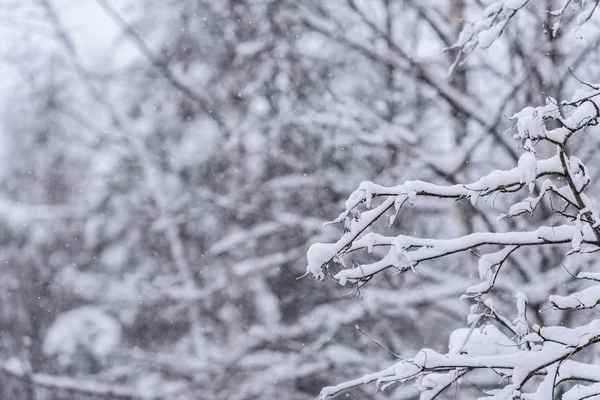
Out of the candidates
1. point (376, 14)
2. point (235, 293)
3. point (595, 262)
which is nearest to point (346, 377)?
point (235, 293)

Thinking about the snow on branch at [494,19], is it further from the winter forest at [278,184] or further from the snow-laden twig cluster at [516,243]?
the snow-laden twig cluster at [516,243]

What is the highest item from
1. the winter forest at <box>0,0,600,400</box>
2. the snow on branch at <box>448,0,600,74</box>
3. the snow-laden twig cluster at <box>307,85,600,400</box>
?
the winter forest at <box>0,0,600,400</box>

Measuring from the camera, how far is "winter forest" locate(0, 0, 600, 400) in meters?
5.54

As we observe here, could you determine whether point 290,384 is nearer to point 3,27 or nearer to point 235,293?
point 235,293

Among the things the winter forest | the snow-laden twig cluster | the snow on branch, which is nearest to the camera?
the snow-laden twig cluster

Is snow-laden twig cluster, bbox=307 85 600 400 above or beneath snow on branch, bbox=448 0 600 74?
beneath

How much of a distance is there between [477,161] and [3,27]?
19.1 ft

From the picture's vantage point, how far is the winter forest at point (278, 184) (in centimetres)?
554

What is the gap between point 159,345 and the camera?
8.76 m

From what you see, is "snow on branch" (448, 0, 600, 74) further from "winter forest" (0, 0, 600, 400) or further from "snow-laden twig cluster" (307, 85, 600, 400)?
"snow-laden twig cluster" (307, 85, 600, 400)

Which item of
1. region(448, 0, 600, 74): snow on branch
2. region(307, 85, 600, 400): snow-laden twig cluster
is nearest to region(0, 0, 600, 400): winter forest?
region(448, 0, 600, 74): snow on branch

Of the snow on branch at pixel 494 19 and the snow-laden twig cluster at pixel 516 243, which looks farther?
the snow on branch at pixel 494 19

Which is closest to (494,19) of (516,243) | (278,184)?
(516,243)

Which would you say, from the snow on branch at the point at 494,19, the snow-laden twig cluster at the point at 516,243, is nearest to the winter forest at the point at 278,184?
the snow on branch at the point at 494,19
